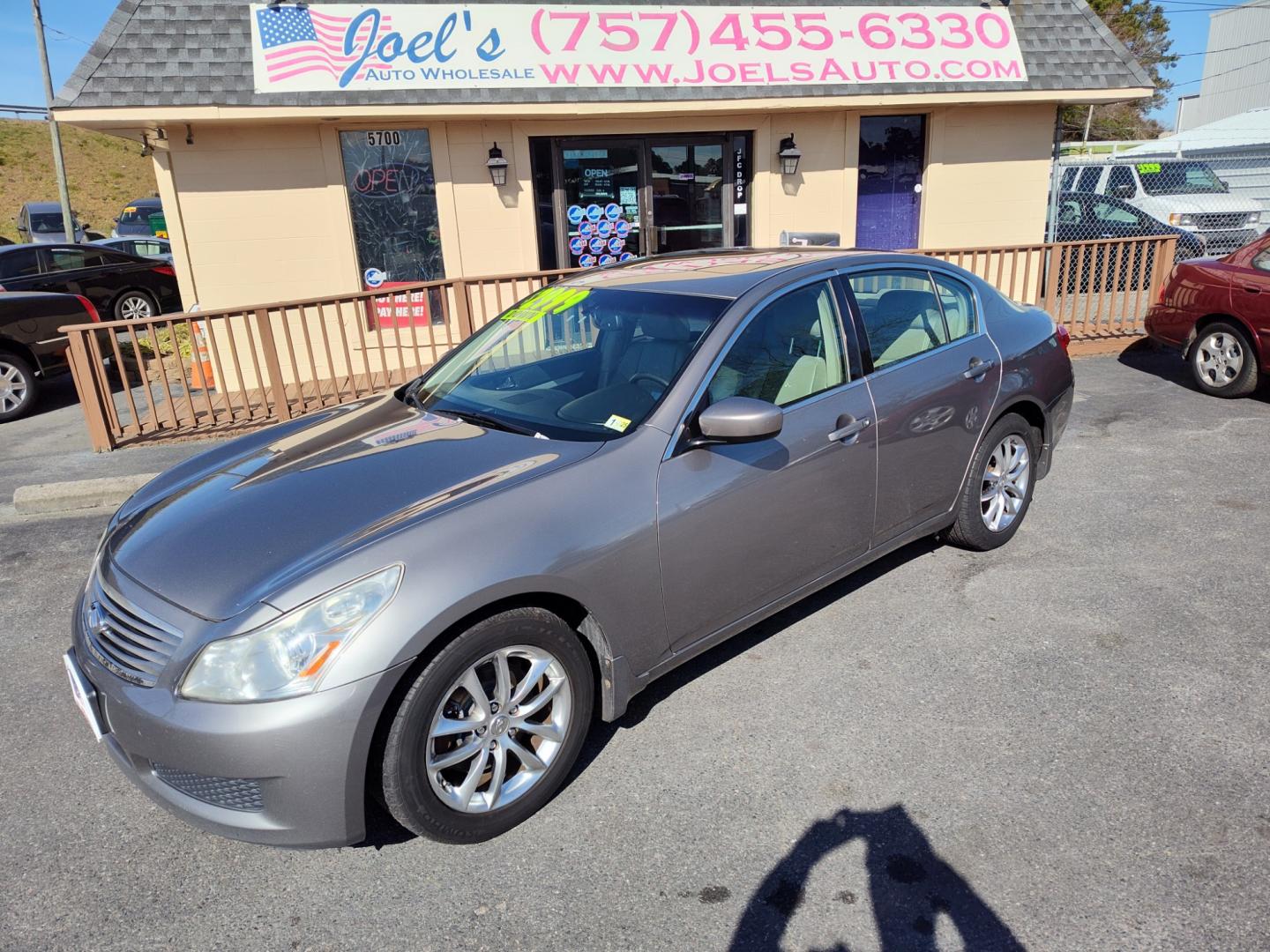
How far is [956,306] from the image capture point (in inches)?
175

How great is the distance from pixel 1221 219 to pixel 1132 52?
35.8 meters

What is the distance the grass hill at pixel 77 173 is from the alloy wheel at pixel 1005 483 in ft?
163

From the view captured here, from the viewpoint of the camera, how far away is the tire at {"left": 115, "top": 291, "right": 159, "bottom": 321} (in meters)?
13.8

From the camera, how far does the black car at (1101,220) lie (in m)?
13.8

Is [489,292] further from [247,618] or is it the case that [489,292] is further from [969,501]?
[247,618]

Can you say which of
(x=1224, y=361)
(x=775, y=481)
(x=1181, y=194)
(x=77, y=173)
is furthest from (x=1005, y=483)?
(x=77, y=173)

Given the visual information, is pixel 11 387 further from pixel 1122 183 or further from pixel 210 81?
pixel 1122 183

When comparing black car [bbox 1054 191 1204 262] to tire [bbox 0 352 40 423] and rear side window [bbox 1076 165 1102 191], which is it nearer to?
rear side window [bbox 1076 165 1102 191]

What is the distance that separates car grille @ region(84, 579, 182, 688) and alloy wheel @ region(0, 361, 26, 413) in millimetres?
8176

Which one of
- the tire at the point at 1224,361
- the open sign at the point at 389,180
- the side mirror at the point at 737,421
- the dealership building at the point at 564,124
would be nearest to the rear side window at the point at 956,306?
the side mirror at the point at 737,421

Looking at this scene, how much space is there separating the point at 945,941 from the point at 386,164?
920 cm

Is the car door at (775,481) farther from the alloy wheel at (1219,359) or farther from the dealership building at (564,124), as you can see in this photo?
the dealership building at (564,124)

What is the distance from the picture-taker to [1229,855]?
8.48ft


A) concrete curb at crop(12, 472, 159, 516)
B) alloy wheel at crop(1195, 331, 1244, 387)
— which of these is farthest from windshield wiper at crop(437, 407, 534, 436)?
alloy wheel at crop(1195, 331, 1244, 387)
